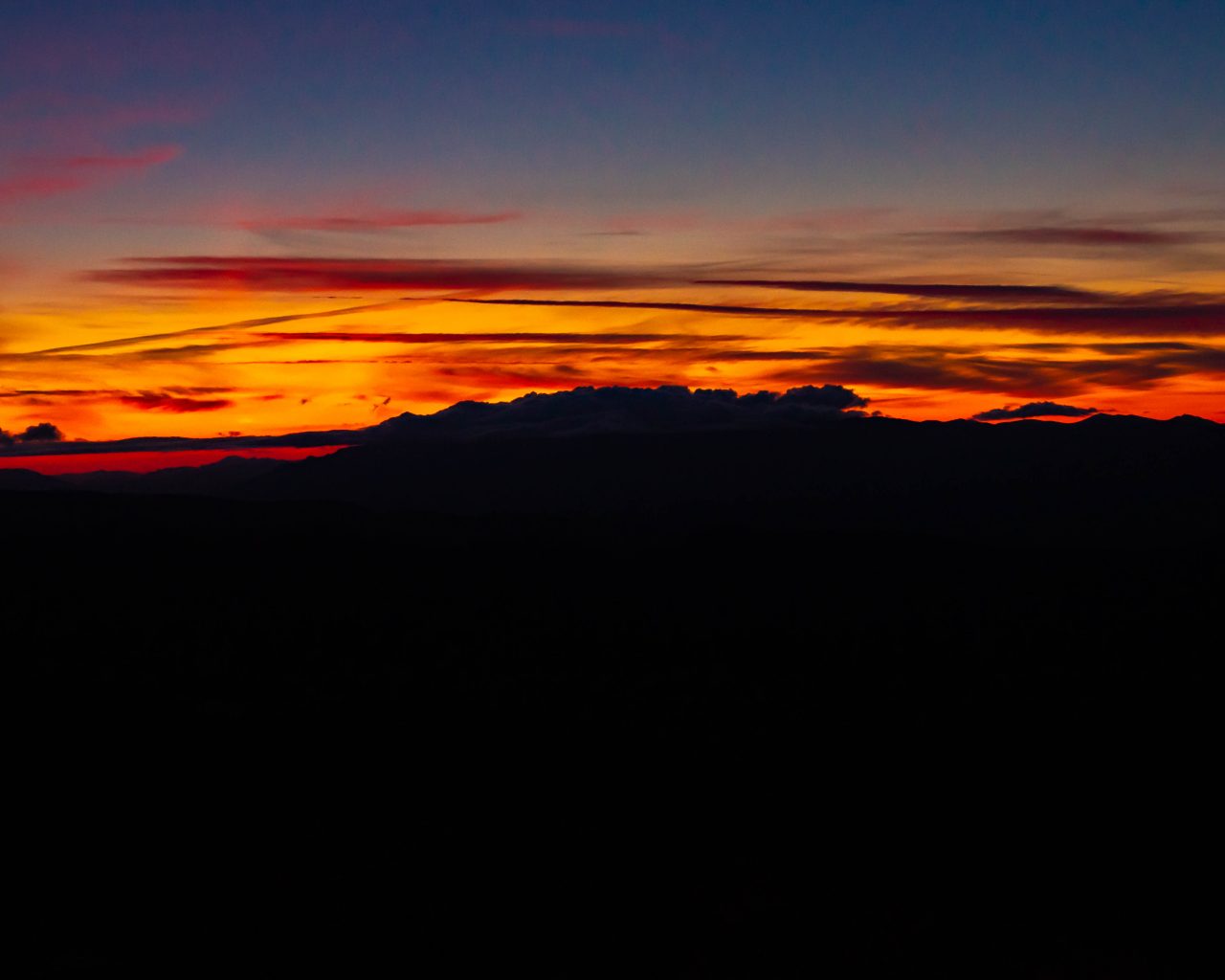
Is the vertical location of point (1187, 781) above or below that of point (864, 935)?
below

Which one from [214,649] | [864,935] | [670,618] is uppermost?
[864,935]

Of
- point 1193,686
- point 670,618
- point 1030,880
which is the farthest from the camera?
point 670,618

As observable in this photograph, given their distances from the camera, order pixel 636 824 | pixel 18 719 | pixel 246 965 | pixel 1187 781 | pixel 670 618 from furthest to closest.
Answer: pixel 670 618
pixel 18 719
pixel 1187 781
pixel 636 824
pixel 246 965

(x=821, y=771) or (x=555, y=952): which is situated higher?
(x=555, y=952)

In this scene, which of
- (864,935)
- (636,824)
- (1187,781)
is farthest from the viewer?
(1187,781)

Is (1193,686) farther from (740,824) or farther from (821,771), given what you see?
(740,824)

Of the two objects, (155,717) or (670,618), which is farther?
(670,618)

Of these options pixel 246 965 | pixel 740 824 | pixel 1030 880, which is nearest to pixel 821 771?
pixel 740 824

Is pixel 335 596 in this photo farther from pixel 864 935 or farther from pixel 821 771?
pixel 864 935

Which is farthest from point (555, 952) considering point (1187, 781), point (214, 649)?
point (214, 649)
